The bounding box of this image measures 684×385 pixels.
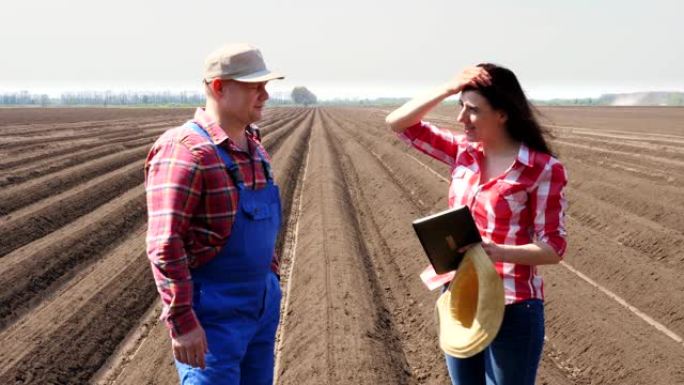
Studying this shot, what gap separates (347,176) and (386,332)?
29.4ft

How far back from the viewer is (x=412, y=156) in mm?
16688

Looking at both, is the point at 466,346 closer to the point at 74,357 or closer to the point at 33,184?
the point at 74,357

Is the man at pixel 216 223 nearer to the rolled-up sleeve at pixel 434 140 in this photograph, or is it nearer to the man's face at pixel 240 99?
the man's face at pixel 240 99

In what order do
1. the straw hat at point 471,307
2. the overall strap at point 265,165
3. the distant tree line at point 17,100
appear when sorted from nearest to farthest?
1. the straw hat at point 471,307
2. the overall strap at point 265,165
3. the distant tree line at point 17,100

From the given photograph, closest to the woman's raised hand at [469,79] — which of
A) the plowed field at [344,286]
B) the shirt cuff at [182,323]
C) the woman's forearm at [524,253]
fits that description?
the plowed field at [344,286]

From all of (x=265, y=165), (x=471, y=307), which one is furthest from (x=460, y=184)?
(x=265, y=165)

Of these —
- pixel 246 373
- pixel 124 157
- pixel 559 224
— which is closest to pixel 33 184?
pixel 124 157

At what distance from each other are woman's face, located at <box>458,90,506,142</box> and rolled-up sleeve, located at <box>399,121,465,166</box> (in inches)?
10.5

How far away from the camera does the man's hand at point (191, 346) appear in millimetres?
2041

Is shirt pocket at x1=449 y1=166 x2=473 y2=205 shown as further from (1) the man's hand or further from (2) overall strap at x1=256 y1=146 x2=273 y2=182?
(1) the man's hand

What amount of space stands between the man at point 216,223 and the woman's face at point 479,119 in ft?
2.19

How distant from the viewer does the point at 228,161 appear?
2.12 meters

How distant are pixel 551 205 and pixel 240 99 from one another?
113 cm

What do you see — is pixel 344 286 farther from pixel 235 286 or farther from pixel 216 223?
pixel 216 223
